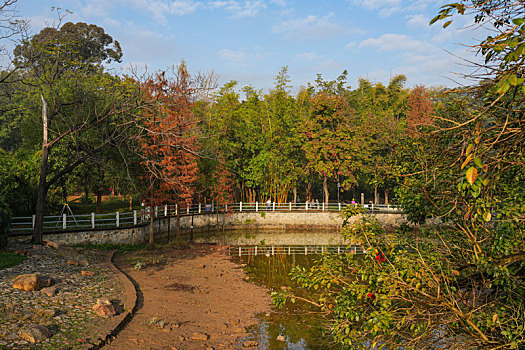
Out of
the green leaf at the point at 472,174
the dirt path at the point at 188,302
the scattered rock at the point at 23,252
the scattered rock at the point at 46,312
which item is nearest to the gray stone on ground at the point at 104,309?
the dirt path at the point at 188,302

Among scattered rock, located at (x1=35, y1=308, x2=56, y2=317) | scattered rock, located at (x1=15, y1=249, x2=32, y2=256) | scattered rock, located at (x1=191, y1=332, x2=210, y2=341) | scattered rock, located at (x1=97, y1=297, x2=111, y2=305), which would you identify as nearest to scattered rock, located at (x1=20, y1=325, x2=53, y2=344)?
scattered rock, located at (x1=35, y1=308, x2=56, y2=317)

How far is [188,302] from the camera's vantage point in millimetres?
12258

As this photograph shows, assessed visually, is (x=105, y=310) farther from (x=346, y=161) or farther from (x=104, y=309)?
(x=346, y=161)

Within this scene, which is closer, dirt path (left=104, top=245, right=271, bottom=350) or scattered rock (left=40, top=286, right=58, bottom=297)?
dirt path (left=104, top=245, right=271, bottom=350)

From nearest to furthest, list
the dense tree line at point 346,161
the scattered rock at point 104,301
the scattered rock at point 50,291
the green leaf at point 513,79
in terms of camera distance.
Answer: the green leaf at point 513,79, the dense tree line at point 346,161, the scattered rock at point 50,291, the scattered rock at point 104,301

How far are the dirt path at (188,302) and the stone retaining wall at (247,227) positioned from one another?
3684 mm

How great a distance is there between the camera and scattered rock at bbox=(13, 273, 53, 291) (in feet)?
32.8

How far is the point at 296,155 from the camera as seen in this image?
39062 mm

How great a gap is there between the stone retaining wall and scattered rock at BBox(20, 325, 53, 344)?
43.7ft

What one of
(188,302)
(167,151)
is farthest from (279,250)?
(188,302)

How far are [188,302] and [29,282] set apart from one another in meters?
4.75

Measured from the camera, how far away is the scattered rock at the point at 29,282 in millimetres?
10000

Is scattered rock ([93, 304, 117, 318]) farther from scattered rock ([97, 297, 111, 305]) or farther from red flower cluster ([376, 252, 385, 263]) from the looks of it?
red flower cluster ([376, 252, 385, 263])

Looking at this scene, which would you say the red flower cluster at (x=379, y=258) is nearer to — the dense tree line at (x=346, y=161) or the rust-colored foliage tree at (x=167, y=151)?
the dense tree line at (x=346, y=161)
